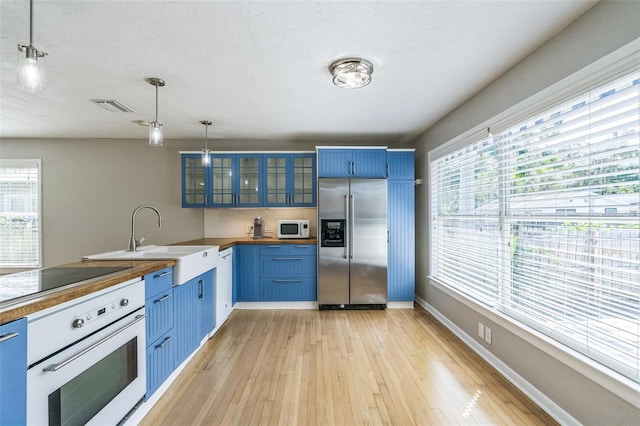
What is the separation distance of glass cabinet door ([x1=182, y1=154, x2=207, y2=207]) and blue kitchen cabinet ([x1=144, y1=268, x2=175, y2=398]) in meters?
2.20

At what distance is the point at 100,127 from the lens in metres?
3.74

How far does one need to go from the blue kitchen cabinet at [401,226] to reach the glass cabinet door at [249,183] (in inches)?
75.6

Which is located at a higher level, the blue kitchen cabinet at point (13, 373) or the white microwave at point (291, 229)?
the white microwave at point (291, 229)

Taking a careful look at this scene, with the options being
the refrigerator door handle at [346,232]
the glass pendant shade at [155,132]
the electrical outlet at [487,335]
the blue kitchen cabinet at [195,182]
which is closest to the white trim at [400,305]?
the refrigerator door handle at [346,232]

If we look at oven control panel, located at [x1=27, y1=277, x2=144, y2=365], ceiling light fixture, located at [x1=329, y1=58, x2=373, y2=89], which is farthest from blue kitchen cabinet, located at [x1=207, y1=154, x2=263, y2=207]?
oven control panel, located at [x1=27, y1=277, x2=144, y2=365]

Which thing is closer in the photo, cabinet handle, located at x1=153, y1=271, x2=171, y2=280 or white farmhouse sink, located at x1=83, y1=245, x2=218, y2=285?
cabinet handle, located at x1=153, y1=271, x2=171, y2=280

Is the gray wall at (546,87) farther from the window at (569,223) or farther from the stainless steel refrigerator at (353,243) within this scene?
the stainless steel refrigerator at (353,243)

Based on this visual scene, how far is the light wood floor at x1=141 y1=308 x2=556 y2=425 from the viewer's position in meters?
1.81

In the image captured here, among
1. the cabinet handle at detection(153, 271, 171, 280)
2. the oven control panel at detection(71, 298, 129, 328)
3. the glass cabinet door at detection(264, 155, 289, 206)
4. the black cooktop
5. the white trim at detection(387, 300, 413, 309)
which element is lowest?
the white trim at detection(387, 300, 413, 309)

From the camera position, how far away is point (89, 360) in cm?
135

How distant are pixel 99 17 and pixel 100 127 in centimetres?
271

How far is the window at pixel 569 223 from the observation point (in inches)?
55.5

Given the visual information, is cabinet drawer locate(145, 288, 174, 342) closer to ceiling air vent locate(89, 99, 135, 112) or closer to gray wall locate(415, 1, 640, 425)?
ceiling air vent locate(89, 99, 135, 112)

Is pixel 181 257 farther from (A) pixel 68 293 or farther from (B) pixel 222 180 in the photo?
(B) pixel 222 180
